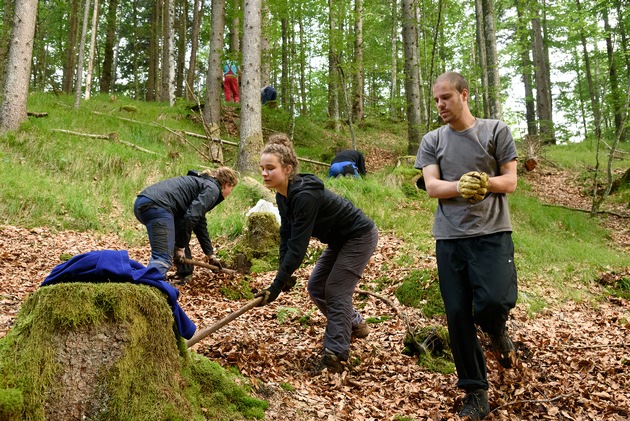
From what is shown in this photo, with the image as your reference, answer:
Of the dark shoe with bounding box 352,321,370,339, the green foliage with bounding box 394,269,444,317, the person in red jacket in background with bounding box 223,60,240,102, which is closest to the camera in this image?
the dark shoe with bounding box 352,321,370,339

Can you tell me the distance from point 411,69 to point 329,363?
9.95m

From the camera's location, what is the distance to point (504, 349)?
11.4 ft

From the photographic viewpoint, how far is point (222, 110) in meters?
17.0

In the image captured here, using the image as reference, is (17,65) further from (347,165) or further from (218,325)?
(218,325)

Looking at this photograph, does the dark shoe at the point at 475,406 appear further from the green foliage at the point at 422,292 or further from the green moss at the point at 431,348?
the green foliage at the point at 422,292

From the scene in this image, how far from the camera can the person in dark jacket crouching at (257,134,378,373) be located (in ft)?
12.6

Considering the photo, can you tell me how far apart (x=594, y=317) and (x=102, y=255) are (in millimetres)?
5713

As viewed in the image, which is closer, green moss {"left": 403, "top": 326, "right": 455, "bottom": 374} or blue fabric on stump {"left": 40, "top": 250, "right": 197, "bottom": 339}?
blue fabric on stump {"left": 40, "top": 250, "right": 197, "bottom": 339}

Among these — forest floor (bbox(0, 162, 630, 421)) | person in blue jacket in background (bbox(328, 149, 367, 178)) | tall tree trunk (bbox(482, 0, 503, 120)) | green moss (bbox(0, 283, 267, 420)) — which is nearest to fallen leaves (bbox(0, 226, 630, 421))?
forest floor (bbox(0, 162, 630, 421))

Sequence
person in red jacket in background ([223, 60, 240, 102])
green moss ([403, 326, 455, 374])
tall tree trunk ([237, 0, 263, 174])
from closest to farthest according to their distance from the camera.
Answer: green moss ([403, 326, 455, 374]), tall tree trunk ([237, 0, 263, 174]), person in red jacket in background ([223, 60, 240, 102])

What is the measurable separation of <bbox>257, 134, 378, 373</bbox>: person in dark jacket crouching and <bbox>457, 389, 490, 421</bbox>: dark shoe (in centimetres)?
114

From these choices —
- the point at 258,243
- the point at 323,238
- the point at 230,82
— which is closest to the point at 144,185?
the point at 258,243

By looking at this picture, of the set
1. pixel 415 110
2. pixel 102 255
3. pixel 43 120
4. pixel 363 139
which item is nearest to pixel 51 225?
pixel 43 120

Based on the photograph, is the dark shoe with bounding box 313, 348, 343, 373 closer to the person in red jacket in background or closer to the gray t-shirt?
the gray t-shirt
